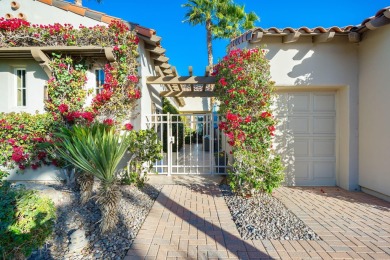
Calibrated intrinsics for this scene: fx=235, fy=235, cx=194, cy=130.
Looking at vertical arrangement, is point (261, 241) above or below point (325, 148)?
below

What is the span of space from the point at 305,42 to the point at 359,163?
158 inches

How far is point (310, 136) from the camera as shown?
24.8 feet

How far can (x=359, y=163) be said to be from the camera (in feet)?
23.2

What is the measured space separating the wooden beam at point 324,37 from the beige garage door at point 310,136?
5.23 feet

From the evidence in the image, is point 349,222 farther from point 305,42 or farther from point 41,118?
Answer: point 41,118

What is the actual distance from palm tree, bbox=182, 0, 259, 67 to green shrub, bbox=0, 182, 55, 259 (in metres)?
17.2

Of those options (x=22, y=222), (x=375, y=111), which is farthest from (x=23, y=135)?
(x=375, y=111)

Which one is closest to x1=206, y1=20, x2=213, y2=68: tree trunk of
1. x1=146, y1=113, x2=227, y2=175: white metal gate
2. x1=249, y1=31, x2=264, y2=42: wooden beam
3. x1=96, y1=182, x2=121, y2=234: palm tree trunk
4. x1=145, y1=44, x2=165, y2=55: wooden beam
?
x1=146, y1=113, x2=227, y2=175: white metal gate

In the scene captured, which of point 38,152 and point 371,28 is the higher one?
point 371,28

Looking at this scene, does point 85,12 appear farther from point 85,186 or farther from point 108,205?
point 108,205

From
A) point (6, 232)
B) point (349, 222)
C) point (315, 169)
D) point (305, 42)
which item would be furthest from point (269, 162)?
point (6, 232)

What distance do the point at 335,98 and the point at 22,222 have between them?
8.47 metres

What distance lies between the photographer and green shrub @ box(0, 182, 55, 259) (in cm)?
294

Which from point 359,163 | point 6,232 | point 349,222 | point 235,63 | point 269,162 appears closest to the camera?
point 6,232
